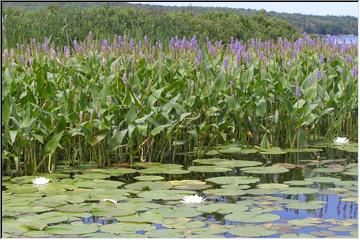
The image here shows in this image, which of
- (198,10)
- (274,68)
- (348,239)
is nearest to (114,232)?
(348,239)

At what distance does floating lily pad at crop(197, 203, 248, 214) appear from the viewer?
404cm

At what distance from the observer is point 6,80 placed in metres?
5.48

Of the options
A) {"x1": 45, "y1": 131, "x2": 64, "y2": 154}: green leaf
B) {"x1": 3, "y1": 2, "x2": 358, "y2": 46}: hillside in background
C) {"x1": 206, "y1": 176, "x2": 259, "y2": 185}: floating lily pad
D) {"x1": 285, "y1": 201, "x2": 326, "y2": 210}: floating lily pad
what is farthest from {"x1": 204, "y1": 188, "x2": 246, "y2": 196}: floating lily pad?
{"x1": 3, "y1": 2, "x2": 358, "y2": 46}: hillside in background

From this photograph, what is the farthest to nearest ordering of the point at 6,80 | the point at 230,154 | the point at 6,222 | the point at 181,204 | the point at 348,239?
1. the point at 230,154
2. the point at 6,80
3. the point at 181,204
4. the point at 6,222
5. the point at 348,239

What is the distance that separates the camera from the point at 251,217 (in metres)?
3.89

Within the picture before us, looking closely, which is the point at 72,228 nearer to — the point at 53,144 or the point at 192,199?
the point at 192,199

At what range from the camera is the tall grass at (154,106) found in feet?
17.4

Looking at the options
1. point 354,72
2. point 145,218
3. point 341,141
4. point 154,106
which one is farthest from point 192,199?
point 354,72

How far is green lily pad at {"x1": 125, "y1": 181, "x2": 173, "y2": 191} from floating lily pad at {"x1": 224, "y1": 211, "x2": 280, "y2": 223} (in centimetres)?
79

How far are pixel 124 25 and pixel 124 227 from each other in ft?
28.0

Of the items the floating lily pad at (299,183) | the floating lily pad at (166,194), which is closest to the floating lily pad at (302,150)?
the floating lily pad at (299,183)

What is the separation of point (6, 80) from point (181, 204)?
1.96m

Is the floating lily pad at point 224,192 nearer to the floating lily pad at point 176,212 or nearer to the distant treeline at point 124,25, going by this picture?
the floating lily pad at point 176,212

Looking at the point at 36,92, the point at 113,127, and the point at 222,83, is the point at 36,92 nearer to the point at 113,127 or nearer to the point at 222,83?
the point at 113,127
